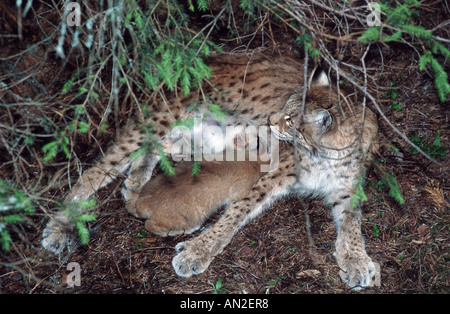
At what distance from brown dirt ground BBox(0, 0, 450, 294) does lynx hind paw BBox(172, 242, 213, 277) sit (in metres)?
0.05

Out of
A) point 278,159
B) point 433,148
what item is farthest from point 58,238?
point 433,148

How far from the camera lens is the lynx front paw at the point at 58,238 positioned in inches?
136

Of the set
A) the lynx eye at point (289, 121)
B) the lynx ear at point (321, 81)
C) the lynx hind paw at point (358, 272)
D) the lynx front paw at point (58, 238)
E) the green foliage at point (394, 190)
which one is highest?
the lynx ear at point (321, 81)

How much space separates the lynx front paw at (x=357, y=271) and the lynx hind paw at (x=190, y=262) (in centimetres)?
108

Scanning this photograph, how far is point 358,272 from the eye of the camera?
3.20 meters

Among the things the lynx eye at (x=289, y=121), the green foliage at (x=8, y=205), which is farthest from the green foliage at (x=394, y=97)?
the green foliage at (x=8, y=205)

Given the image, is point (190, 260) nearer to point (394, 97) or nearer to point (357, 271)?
point (357, 271)

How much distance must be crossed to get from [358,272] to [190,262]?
1325 millimetres

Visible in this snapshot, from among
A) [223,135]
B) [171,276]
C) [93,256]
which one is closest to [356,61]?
[223,135]

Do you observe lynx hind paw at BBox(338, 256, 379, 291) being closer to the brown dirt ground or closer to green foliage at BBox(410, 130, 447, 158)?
the brown dirt ground

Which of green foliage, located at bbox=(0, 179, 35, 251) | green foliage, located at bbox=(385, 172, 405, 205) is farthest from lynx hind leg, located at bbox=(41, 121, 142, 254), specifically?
green foliage, located at bbox=(385, 172, 405, 205)

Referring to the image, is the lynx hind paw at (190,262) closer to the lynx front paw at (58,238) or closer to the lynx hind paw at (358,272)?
the lynx front paw at (58,238)

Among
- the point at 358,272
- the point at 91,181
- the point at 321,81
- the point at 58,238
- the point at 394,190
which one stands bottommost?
the point at 358,272

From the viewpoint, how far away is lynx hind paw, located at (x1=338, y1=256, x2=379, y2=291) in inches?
125
